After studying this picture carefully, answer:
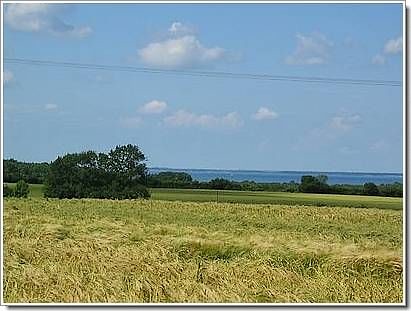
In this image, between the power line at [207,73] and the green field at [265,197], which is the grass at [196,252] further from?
the power line at [207,73]

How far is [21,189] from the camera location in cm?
711

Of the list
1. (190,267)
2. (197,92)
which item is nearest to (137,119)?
(197,92)

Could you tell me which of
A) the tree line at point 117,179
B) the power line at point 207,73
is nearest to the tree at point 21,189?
the tree line at point 117,179

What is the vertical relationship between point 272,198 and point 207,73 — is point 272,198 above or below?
below

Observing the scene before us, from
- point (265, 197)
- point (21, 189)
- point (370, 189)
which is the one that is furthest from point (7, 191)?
point (370, 189)

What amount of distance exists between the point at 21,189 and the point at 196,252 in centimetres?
89

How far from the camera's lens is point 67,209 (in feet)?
23.6

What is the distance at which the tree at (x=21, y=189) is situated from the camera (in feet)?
23.2

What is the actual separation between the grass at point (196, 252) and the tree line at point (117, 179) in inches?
2.4

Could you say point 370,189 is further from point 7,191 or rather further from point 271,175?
point 7,191

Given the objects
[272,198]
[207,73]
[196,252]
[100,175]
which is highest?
[207,73]

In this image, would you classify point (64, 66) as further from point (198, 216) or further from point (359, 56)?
point (359, 56)

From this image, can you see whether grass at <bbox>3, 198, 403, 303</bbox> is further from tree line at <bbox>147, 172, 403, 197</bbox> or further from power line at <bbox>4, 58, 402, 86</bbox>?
power line at <bbox>4, 58, 402, 86</bbox>

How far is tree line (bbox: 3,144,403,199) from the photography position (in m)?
7.11
